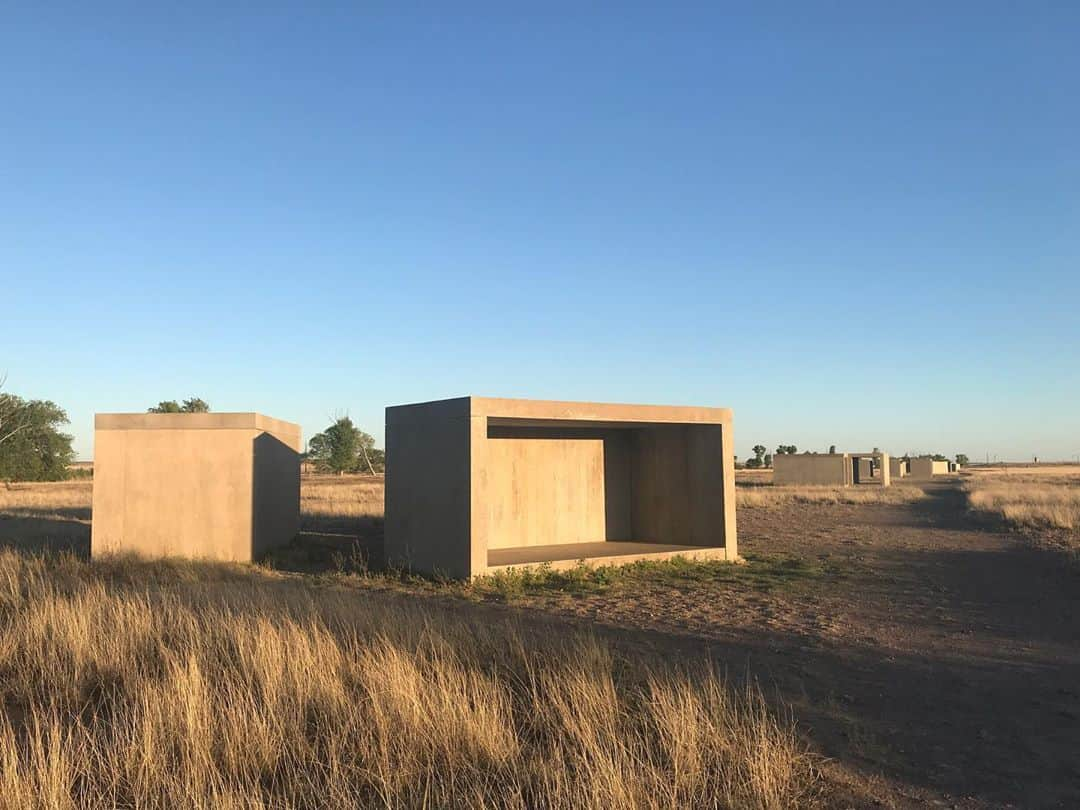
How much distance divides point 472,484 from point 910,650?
6.86 metres

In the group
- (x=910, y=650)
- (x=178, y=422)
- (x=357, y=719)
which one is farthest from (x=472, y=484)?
(x=357, y=719)

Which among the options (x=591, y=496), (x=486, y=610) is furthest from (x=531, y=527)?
(x=486, y=610)

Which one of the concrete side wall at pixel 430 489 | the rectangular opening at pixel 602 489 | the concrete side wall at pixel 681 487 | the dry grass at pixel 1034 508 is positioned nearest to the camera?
the concrete side wall at pixel 430 489

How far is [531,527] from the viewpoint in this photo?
660 inches

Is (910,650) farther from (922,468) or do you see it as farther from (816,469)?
(922,468)

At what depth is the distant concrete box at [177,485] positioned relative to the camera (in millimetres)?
15430

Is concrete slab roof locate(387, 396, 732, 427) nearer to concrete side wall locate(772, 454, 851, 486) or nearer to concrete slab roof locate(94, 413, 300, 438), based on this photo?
concrete slab roof locate(94, 413, 300, 438)

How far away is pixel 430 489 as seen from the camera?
45.6 ft

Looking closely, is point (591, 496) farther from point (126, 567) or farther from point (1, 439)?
point (1, 439)

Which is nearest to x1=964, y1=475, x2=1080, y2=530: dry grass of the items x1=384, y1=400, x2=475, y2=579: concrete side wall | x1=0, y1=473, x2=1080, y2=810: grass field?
x1=0, y1=473, x2=1080, y2=810: grass field

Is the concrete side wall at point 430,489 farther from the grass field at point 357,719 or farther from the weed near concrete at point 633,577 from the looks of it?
the grass field at point 357,719

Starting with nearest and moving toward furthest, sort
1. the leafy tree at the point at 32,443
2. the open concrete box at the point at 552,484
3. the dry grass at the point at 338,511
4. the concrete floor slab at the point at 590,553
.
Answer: the open concrete box at the point at 552,484 < the concrete floor slab at the point at 590,553 < the dry grass at the point at 338,511 < the leafy tree at the point at 32,443

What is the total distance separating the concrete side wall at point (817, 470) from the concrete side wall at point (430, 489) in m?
39.0

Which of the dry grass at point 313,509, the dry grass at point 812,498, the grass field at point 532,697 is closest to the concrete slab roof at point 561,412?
the grass field at point 532,697
